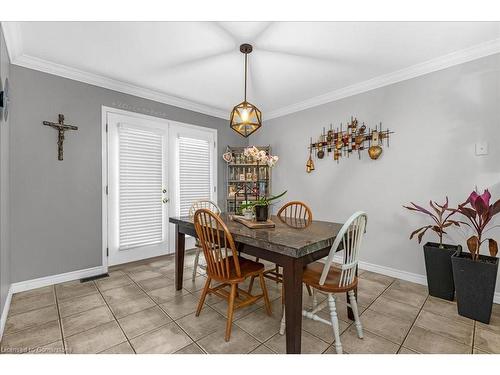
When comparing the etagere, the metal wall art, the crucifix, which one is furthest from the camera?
the etagere

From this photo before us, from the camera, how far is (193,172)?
149 inches

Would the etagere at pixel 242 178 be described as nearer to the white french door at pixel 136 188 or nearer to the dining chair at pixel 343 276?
the white french door at pixel 136 188

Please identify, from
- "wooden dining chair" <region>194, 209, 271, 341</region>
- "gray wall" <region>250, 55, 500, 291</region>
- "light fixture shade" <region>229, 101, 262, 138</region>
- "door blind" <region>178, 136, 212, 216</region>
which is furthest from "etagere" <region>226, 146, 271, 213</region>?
"wooden dining chair" <region>194, 209, 271, 341</region>

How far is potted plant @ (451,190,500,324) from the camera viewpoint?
184 cm

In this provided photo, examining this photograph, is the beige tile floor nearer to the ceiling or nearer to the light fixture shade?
the light fixture shade

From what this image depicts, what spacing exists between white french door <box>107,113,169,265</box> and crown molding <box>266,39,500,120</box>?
7.58 feet

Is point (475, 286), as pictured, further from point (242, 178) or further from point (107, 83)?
point (107, 83)

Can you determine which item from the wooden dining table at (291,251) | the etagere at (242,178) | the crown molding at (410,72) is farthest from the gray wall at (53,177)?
the crown molding at (410,72)

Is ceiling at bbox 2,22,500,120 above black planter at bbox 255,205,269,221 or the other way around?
above

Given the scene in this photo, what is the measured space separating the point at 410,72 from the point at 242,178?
9.01 ft

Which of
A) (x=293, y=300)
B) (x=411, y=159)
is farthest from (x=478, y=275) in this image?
(x=293, y=300)

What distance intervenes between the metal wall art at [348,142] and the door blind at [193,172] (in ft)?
5.54

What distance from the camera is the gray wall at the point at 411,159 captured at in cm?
226
